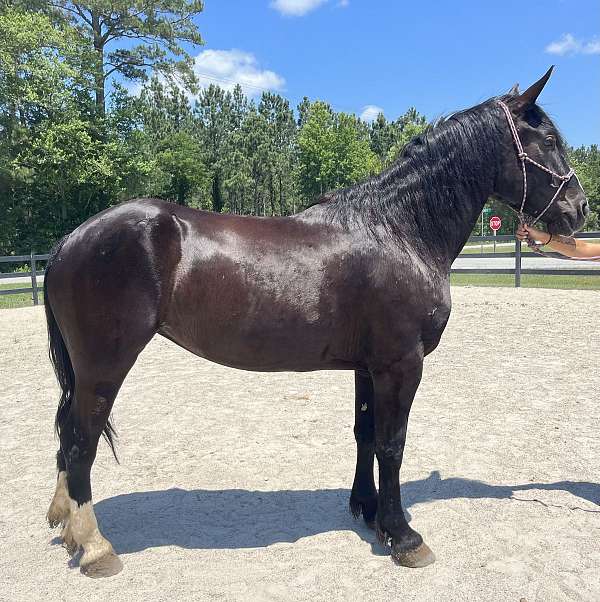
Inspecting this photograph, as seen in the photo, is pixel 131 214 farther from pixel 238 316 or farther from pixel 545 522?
pixel 545 522

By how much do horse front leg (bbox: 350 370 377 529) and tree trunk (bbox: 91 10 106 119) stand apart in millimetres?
28775

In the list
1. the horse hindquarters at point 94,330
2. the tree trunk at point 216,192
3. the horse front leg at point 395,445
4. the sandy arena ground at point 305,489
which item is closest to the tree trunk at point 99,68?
the tree trunk at point 216,192

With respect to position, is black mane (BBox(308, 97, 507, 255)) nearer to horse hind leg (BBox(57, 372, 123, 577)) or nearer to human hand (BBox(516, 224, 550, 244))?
human hand (BBox(516, 224, 550, 244))

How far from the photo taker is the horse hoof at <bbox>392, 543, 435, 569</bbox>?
8.77 feet

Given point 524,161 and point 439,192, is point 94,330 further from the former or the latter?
point 524,161

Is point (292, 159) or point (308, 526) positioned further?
point (292, 159)

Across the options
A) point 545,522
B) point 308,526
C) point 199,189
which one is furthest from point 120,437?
point 199,189

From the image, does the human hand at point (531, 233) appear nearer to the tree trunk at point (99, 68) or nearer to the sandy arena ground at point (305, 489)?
the sandy arena ground at point (305, 489)

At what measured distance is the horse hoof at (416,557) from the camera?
2672 mm

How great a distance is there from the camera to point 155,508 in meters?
3.37

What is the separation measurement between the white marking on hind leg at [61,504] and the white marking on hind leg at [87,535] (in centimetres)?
18

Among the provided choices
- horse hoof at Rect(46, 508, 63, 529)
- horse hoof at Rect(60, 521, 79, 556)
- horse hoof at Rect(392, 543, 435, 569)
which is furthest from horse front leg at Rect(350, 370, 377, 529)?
horse hoof at Rect(46, 508, 63, 529)

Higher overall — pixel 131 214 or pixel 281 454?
pixel 131 214

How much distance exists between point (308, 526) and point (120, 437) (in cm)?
225
